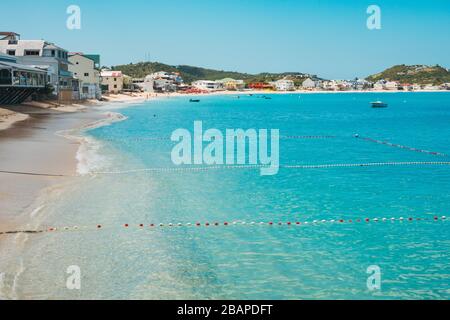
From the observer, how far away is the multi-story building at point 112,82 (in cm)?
16150

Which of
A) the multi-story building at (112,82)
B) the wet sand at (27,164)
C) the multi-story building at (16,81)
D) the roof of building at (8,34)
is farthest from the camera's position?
the multi-story building at (112,82)

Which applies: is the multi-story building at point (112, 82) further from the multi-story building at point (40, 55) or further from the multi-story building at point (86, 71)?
the multi-story building at point (40, 55)

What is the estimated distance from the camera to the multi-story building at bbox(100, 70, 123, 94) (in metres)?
162

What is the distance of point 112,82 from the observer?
164 meters

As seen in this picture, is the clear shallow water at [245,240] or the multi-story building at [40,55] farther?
the multi-story building at [40,55]

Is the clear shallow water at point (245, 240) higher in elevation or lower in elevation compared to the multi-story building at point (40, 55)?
lower

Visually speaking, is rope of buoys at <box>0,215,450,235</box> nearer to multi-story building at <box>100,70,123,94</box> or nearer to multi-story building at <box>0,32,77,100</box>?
multi-story building at <box>0,32,77,100</box>

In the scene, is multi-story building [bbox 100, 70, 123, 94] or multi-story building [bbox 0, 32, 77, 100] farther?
multi-story building [bbox 100, 70, 123, 94]

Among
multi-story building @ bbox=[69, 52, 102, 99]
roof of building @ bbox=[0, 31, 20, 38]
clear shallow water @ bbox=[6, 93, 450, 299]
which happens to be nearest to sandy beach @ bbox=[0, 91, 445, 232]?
clear shallow water @ bbox=[6, 93, 450, 299]

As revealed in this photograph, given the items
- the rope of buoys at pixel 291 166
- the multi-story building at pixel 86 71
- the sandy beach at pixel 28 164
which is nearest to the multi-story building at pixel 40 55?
the multi-story building at pixel 86 71

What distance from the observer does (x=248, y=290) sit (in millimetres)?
12922
